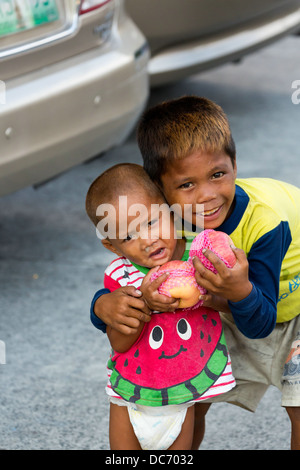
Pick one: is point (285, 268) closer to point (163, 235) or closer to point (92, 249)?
point (163, 235)

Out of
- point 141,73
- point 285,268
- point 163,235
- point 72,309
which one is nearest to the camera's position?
point 163,235

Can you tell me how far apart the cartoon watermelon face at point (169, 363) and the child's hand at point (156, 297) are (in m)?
0.11

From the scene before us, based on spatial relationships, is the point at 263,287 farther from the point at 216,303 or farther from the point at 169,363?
the point at 169,363

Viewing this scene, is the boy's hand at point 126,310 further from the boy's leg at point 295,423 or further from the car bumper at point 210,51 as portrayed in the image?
the car bumper at point 210,51

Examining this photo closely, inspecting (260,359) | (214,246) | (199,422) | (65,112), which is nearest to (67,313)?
(65,112)

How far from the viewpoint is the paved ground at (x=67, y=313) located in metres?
2.73

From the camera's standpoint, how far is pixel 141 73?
3.89 m

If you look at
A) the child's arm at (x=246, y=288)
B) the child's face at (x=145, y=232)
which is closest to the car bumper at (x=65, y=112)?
the child's face at (x=145, y=232)

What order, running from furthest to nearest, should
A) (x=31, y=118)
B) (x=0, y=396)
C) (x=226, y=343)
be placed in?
(x=31, y=118), (x=0, y=396), (x=226, y=343)

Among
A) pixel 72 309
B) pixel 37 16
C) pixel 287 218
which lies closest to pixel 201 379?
pixel 287 218

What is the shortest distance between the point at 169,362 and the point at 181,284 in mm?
234

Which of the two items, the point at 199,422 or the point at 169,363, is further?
the point at 199,422

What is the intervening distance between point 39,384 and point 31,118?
1.12 metres

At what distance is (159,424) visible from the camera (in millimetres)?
2020
